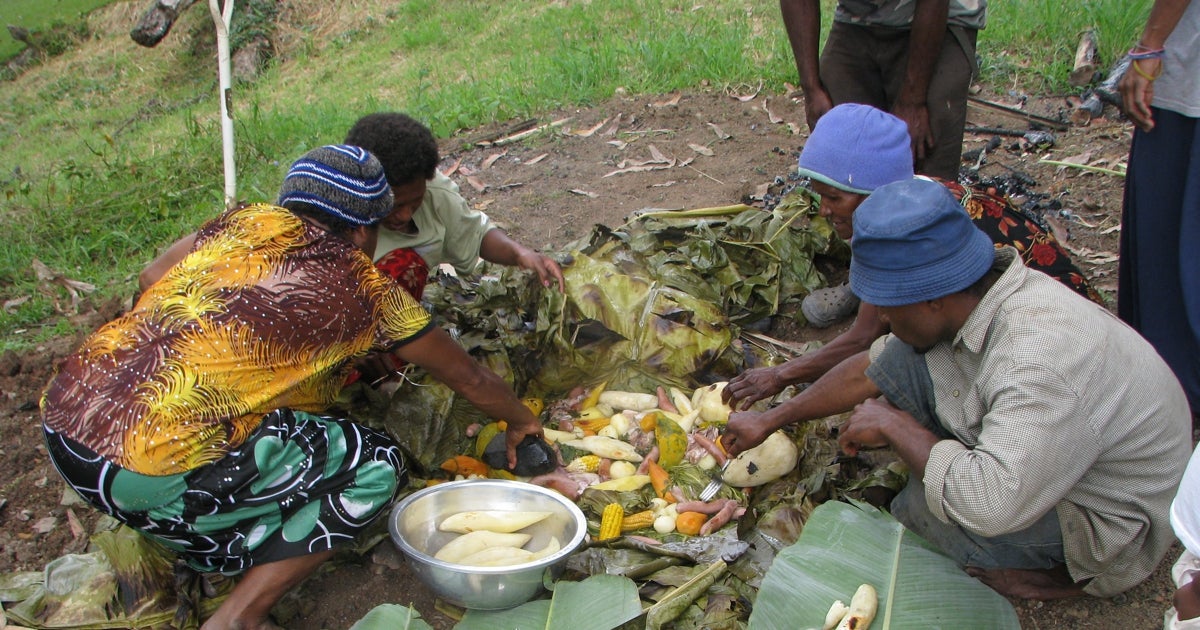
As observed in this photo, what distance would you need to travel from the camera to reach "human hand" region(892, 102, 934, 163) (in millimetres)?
4602

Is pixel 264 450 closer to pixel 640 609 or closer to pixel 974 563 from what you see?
pixel 640 609

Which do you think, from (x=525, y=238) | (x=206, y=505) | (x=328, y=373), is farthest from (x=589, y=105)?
(x=206, y=505)

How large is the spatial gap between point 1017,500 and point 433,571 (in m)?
1.86

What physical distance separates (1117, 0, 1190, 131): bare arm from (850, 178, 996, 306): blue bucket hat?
153cm

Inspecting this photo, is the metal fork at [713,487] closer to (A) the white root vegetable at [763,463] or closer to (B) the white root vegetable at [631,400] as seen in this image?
(A) the white root vegetable at [763,463]

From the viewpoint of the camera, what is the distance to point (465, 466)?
3.92m

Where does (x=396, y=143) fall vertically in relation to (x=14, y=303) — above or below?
above

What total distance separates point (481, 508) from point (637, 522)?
2.07 feet

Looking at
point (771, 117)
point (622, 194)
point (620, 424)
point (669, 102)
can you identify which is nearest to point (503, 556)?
point (620, 424)

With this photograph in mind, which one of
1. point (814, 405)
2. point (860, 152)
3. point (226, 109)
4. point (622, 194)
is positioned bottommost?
point (622, 194)

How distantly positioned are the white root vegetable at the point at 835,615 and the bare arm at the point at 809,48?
314cm

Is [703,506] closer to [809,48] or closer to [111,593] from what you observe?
[111,593]

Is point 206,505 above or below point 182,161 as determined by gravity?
above

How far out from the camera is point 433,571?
3043 mm
